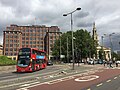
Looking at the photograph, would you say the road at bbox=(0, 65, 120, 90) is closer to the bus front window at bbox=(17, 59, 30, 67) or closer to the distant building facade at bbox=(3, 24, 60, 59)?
the bus front window at bbox=(17, 59, 30, 67)

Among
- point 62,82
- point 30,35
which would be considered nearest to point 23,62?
point 62,82

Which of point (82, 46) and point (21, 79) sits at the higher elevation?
point (82, 46)

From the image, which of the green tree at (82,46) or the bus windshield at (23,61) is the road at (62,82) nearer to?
the bus windshield at (23,61)

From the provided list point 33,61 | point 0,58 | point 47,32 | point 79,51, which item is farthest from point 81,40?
point 47,32

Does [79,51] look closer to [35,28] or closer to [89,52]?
[89,52]

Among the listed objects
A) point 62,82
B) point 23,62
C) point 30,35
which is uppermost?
point 30,35

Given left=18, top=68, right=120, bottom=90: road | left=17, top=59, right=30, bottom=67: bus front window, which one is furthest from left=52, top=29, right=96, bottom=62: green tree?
left=18, top=68, right=120, bottom=90: road

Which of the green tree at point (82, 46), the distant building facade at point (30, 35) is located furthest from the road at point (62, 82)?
the distant building facade at point (30, 35)

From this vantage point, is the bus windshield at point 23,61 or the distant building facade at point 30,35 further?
the distant building facade at point 30,35

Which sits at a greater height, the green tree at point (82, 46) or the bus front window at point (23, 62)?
the green tree at point (82, 46)

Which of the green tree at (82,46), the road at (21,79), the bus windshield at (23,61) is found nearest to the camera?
the road at (21,79)

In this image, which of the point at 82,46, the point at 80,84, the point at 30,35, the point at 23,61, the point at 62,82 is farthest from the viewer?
the point at 30,35

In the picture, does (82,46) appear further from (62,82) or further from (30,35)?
(30,35)

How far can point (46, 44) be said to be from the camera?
164500mm
